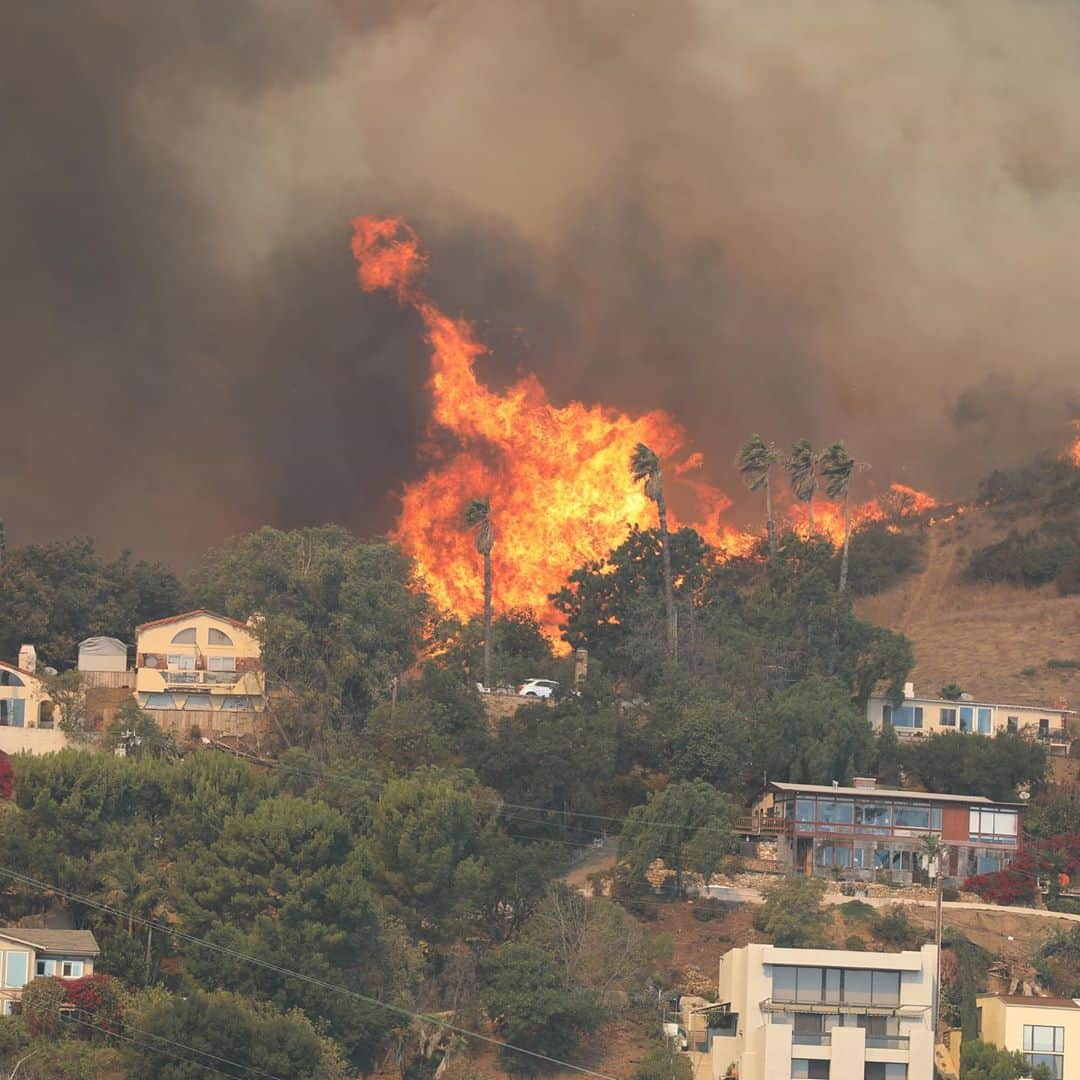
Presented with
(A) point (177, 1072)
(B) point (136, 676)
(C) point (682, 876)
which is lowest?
(A) point (177, 1072)

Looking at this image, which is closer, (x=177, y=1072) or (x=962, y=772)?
(x=177, y=1072)

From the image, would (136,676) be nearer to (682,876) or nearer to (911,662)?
(682,876)

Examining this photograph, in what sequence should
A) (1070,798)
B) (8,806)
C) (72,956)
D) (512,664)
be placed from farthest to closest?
(512,664) → (1070,798) → (8,806) → (72,956)

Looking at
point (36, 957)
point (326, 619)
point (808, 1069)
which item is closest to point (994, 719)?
point (326, 619)

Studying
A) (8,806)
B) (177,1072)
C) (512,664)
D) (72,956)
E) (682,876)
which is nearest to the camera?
(177,1072)

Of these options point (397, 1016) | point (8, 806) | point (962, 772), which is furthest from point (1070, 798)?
point (8, 806)

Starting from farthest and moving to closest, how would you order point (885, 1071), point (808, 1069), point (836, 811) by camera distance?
point (836, 811)
point (808, 1069)
point (885, 1071)

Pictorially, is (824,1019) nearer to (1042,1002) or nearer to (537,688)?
(1042,1002)
